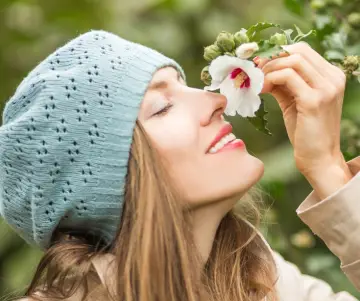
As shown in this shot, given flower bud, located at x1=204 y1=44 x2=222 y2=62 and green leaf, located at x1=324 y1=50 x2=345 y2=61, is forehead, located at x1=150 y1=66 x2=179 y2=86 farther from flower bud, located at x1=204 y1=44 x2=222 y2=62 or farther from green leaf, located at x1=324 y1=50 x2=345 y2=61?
green leaf, located at x1=324 y1=50 x2=345 y2=61

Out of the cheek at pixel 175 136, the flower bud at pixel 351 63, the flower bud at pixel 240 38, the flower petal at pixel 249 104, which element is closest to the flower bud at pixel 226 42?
the flower bud at pixel 240 38

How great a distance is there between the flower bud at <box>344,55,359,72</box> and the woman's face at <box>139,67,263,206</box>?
35 cm

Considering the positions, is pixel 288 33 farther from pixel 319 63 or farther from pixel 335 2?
pixel 335 2

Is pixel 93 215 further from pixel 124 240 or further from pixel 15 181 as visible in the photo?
pixel 15 181

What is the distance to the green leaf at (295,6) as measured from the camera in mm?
2477

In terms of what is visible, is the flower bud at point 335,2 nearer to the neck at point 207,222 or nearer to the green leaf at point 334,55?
the green leaf at point 334,55

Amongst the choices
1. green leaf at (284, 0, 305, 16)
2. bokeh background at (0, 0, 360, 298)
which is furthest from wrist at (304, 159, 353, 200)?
bokeh background at (0, 0, 360, 298)

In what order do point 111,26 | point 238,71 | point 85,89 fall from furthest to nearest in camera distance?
1. point 111,26
2. point 85,89
3. point 238,71

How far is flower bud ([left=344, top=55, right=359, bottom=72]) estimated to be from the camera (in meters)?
2.09

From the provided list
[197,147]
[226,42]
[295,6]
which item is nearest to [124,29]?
[295,6]

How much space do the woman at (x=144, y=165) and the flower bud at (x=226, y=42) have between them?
0.14 metres

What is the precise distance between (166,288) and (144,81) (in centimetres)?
58

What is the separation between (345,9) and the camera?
2.35m

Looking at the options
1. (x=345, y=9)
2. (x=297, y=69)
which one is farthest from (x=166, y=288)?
(x=345, y=9)
